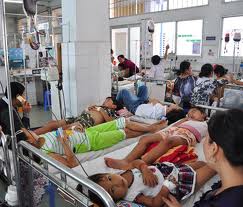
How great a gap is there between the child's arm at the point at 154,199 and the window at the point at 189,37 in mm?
4984

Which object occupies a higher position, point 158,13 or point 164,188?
point 158,13

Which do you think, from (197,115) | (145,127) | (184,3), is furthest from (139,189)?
(184,3)

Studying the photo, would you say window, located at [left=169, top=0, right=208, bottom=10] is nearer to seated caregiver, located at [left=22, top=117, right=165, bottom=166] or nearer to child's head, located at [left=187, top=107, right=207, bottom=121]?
child's head, located at [left=187, top=107, right=207, bottom=121]

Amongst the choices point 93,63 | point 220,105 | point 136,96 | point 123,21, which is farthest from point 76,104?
point 123,21

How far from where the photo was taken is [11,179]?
6.32ft

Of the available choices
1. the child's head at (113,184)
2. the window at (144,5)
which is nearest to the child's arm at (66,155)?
the child's head at (113,184)

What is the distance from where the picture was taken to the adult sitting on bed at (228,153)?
3.17ft

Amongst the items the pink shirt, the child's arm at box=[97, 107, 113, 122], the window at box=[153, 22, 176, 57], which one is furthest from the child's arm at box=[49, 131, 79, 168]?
the window at box=[153, 22, 176, 57]

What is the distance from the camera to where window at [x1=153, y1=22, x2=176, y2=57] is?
22.2 ft

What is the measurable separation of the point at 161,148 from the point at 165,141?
9 centimetres

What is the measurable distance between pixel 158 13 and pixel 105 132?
492 centimetres

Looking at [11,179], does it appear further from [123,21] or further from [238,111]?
[123,21]

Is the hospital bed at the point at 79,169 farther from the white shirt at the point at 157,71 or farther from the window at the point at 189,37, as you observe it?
the window at the point at 189,37

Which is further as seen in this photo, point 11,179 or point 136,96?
point 136,96
